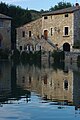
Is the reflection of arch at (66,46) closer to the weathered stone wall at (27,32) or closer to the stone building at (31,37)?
the stone building at (31,37)

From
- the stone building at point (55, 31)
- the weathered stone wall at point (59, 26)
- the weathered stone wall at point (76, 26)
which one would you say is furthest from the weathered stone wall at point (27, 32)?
the weathered stone wall at point (76, 26)

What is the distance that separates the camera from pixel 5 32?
71.4m

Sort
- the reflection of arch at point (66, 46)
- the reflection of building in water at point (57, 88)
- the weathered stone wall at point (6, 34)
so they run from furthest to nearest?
the weathered stone wall at point (6, 34), the reflection of arch at point (66, 46), the reflection of building in water at point (57, 88)

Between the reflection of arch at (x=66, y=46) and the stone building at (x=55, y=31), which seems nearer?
the stone building at (x=55, y=31)

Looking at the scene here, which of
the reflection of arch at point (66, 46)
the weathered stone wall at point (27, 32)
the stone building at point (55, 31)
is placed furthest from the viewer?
the weathered stone wall at point (27, 32)

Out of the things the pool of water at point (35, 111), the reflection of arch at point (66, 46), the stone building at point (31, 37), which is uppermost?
the stone building at point (31, 37)

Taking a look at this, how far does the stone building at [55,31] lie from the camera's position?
64.4 metres

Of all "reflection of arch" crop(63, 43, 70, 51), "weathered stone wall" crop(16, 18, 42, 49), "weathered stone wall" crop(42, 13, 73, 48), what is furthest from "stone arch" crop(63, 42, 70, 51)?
"weathered stone wall" crop(16, 18, 42, 49)

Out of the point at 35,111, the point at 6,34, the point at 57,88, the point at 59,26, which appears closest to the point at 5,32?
the point at 6,34

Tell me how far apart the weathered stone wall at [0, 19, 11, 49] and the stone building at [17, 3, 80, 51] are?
7.14ft

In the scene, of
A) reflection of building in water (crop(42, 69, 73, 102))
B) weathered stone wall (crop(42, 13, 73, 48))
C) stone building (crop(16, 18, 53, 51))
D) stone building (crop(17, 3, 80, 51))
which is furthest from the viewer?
stone building (crop(16, 18, 53, 51))

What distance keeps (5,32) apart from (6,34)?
53 cm

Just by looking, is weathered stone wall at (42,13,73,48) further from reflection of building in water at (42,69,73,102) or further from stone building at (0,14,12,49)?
reflection of building in water at (42,69,73,102)

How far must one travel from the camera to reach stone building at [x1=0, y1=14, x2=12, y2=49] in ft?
232
